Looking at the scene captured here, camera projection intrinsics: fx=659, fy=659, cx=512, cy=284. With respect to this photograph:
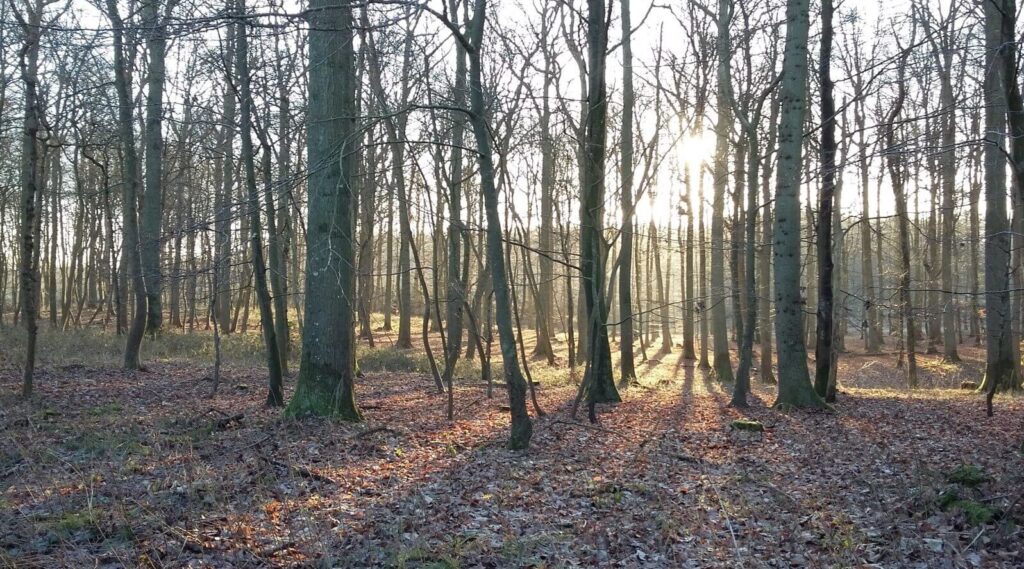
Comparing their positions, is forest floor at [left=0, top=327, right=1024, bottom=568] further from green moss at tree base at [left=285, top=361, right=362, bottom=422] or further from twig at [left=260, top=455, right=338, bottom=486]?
green moss at tree base at [left=285, top=361, right=362, bottom=422]

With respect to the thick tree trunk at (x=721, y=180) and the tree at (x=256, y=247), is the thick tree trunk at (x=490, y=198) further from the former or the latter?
the thick tree trunk at (x=721, y=180)

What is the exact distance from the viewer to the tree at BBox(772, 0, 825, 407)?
10844 mm

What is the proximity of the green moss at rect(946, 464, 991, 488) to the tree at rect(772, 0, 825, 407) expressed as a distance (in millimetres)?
4906

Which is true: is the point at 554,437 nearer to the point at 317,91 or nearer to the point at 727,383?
the point at 317,91

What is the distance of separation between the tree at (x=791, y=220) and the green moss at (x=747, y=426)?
1.85 metres

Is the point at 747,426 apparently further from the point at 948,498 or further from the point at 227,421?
the point at 227,421

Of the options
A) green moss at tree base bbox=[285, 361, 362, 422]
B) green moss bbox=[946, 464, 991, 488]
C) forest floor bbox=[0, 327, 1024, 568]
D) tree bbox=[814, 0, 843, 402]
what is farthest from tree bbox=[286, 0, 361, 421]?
tree bbox=[814, 0, 843, 402]

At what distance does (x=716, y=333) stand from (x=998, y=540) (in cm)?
1448

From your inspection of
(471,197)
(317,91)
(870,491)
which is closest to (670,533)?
(870,491)

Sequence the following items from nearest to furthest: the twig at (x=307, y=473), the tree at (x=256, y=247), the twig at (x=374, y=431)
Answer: the twig at (x=307, y=473) → the twig at (x=374, y=431) → the tree at (x=256, y=247)

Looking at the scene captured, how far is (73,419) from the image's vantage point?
28.5 feet

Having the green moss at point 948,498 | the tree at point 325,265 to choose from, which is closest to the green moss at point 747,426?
the green moss at point 948,498

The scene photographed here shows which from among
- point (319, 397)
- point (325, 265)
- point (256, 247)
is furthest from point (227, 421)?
point (256, 247)

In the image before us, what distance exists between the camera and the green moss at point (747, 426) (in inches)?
372
